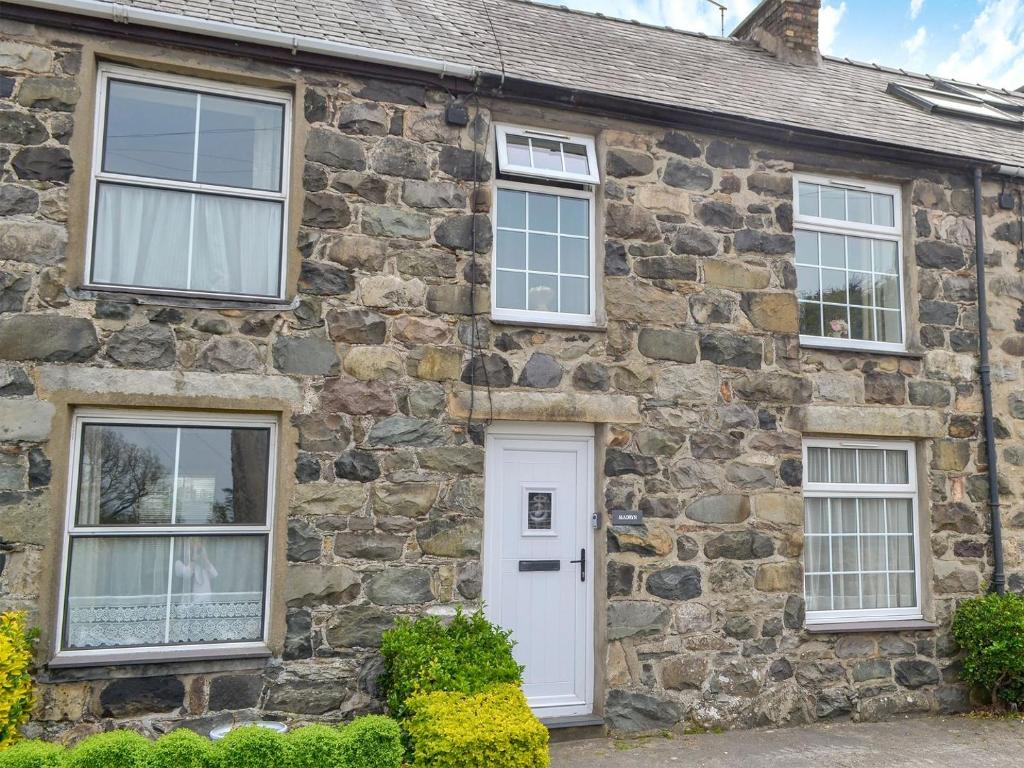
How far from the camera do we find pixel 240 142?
20.9 ft

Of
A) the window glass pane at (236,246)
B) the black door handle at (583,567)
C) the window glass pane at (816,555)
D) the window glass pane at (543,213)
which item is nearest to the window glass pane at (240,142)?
the window glass pane at (236,246)

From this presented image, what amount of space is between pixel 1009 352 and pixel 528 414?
5045mm

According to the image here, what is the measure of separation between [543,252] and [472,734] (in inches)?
153

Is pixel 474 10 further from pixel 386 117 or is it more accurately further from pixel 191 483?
pixel 191 483

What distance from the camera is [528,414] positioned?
6.63m

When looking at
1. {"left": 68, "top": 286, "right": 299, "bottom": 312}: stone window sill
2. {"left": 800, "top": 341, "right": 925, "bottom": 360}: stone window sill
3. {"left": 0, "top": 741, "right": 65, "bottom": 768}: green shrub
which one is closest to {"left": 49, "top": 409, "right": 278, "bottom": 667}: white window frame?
{"left": 68, "top": 286, "right": 299, "bottom": 312}: stone window sill

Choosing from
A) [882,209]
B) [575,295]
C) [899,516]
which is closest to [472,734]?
[575,295]

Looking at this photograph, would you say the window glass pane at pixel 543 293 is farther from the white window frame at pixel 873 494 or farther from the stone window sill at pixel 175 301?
the white window frame at pixel 873 494

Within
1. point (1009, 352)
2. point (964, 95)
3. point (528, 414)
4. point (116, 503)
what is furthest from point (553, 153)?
point (964, 95)

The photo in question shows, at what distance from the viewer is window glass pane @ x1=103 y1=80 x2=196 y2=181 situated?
Answer: 611 centimetres

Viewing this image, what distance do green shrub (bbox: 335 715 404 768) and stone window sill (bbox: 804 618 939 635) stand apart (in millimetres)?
3925

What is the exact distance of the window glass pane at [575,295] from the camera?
23.4ft

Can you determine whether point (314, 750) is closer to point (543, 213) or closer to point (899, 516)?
point (543, 213)

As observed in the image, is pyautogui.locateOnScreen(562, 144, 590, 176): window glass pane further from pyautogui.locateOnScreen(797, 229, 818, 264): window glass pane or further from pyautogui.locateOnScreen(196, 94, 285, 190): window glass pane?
pyautogui.locateOnScreen(196, 94, 285, 190): window glass pane
